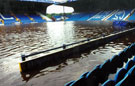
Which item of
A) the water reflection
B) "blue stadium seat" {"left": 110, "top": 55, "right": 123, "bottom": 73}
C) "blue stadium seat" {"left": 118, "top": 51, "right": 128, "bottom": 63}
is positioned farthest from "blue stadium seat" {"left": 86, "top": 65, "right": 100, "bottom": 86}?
the water reflection

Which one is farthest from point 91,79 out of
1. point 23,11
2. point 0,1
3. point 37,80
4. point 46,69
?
point 23,11

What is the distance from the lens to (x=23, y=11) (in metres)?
52.6

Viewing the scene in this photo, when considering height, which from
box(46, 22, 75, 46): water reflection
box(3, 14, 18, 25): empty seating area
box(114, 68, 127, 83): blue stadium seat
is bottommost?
box(46, 22, 75, 46): water reflection

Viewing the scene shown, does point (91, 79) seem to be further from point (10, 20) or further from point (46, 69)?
point (10, 20)

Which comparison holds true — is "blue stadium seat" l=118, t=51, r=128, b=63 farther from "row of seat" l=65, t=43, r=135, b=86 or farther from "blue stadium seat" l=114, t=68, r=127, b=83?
"blue stadium seat" l=114, t=68, r=127, b=83

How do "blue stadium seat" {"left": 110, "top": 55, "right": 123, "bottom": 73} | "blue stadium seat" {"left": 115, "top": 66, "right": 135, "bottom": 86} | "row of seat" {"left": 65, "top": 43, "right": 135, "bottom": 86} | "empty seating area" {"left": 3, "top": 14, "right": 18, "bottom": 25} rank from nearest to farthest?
"blue stadium seat" {"left": 115, "top": 66, "right": 135, "bottom": 86} < "row of seat" {"left": 65, "top": 43, "right": 135, "bottom": 86} < "blue stadium seat" {"left": 110, "top": 55, "right": 123, "bottom": 73} < "empty seating area" {"left": 3, "top": 14, "right": 18, "bottom": 25}

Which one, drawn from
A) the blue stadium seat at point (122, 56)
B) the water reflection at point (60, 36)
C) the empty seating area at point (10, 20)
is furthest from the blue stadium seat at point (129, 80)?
the empty seating area at point (10, 20)

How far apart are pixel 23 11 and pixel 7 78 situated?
5232 cm

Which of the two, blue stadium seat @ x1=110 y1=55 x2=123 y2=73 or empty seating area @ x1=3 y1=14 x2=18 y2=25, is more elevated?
empty seating area @ x1=3 y1=14 x2=18 y2=25

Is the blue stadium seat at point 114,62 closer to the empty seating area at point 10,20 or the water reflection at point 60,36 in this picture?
the water reflection at point 60,36

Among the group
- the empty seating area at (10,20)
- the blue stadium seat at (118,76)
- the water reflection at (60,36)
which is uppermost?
the empty seating area at (10,20)

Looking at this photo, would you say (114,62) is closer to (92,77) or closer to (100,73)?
(100,73)

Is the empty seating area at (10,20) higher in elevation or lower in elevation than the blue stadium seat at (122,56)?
higher

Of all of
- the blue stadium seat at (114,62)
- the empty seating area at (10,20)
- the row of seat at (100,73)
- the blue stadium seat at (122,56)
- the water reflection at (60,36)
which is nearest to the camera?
the row of seat at (100,73)
